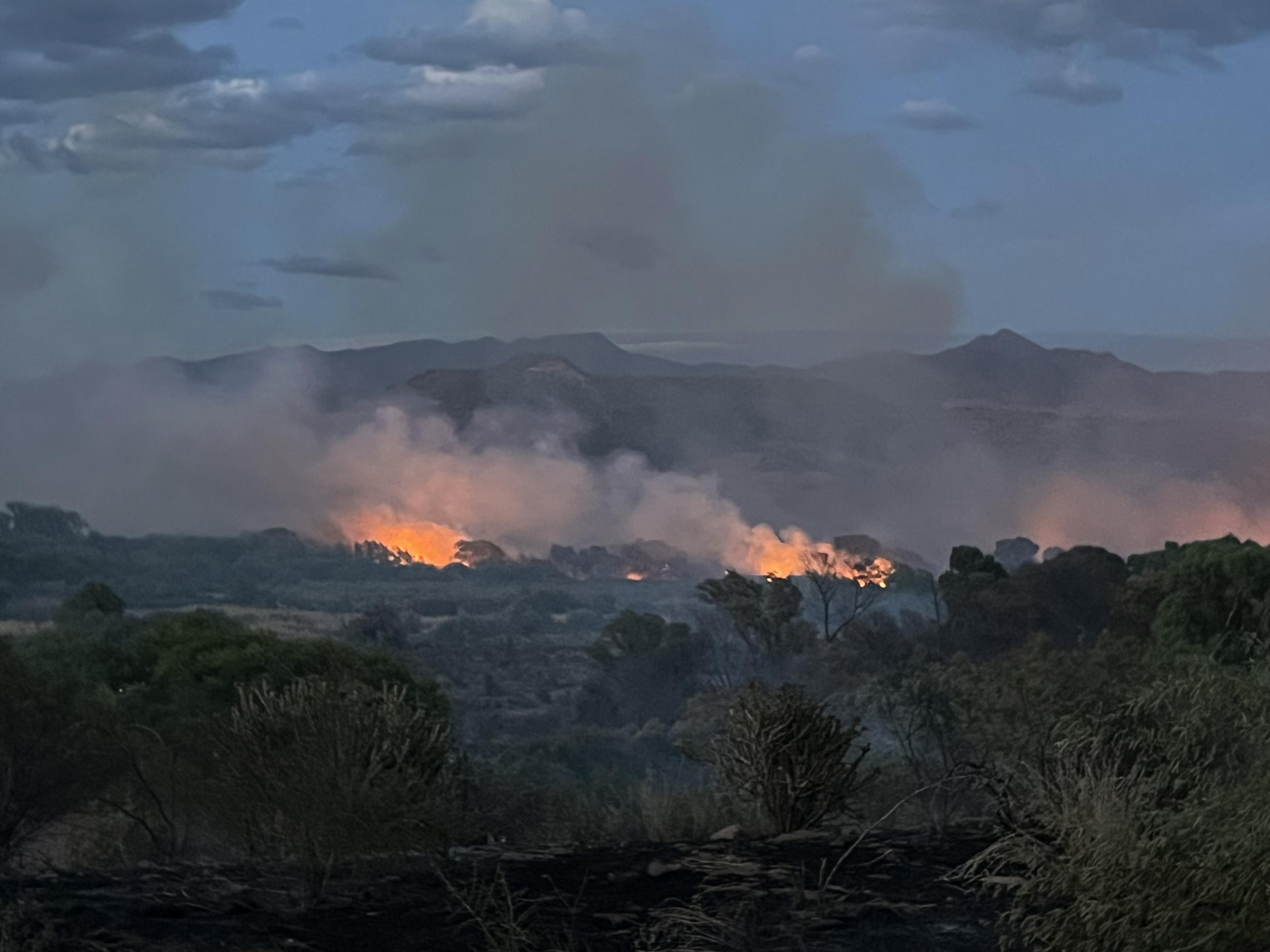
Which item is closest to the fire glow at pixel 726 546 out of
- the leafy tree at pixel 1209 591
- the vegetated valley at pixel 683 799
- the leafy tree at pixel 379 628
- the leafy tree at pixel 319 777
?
the leafy tree at pixel 379 628

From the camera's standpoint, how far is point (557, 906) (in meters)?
7.75

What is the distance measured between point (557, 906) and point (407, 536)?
7742cm

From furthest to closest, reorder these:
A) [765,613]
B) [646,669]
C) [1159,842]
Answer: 1. [646,669]
2. [765,613]
3. [1159,842]

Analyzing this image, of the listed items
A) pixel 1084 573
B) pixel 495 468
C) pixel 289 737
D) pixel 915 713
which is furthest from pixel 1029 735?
pixel 495 468

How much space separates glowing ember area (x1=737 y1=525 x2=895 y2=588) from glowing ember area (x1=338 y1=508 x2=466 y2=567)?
16.7 meters

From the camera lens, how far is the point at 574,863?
880 centimetres

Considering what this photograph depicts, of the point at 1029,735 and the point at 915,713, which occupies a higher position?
the point at 1029,735

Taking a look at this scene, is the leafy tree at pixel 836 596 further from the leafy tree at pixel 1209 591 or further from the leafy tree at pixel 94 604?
the leafy tree at pixel 94 604

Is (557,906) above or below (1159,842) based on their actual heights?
below

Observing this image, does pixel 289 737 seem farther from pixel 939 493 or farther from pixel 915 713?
pixel 939 493

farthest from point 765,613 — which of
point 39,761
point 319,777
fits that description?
point 319,777

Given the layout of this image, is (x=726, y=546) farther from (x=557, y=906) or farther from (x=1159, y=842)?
(x=1159, y=842)

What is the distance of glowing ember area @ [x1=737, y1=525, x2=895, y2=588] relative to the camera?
175 feet

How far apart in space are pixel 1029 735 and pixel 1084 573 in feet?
102
